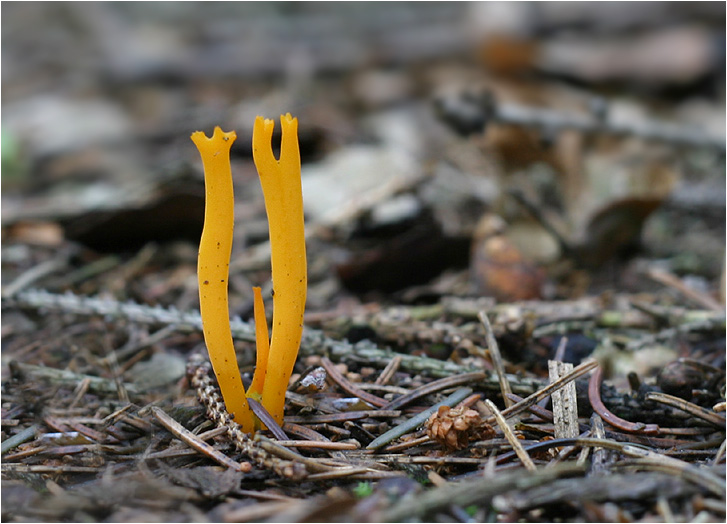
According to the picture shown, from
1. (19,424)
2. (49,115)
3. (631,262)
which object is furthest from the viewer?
(49,115)

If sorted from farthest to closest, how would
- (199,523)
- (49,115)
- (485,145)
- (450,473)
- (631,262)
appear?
(49,115) < (485,145) < (631,262) < (450,473) < (199,523)

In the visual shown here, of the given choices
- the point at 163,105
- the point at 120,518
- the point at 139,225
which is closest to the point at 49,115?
the point at 163,105

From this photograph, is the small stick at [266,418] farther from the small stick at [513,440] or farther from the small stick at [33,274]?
the small stick at [33,274]

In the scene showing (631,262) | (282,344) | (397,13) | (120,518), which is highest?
(397,13)

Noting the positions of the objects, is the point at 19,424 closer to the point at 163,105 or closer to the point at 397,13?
the point at 163,105

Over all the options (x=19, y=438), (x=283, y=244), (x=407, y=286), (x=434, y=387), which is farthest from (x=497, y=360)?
(x=19, y=438)

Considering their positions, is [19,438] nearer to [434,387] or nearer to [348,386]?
[348,386]

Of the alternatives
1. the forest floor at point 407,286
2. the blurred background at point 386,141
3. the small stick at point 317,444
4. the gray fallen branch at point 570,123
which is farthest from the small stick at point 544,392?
the gray fallen branch at point 570,123
